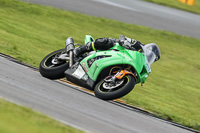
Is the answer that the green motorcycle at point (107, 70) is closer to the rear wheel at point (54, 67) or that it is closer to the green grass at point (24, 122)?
the rear wheel at point (54, 67)

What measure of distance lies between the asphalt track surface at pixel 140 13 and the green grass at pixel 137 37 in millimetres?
952

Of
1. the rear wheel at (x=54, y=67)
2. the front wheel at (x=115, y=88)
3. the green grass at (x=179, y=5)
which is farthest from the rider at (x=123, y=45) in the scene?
the green grass at (x=179, y=5)

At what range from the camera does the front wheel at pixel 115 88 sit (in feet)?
22.6

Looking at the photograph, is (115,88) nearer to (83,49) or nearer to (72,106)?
(72,106)

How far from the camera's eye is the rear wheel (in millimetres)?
8102

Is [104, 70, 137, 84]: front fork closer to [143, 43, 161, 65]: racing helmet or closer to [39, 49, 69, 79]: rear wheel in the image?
[143, 43, 161, 65]: racing helmet

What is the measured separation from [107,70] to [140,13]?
14.1 meters

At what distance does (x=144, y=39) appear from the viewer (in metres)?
17.6

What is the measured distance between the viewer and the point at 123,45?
762 cm

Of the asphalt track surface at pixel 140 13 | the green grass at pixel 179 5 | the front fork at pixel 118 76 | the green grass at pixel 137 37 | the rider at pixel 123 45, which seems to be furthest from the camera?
the green grass at pixel 179 5

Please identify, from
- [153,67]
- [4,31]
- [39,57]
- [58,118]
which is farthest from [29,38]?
[58,118]

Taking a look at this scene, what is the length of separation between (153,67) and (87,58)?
628 centimetres

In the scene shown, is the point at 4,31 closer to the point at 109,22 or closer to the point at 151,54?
the point at 151,54

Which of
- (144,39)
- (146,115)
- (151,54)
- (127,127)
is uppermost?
(151,54)
